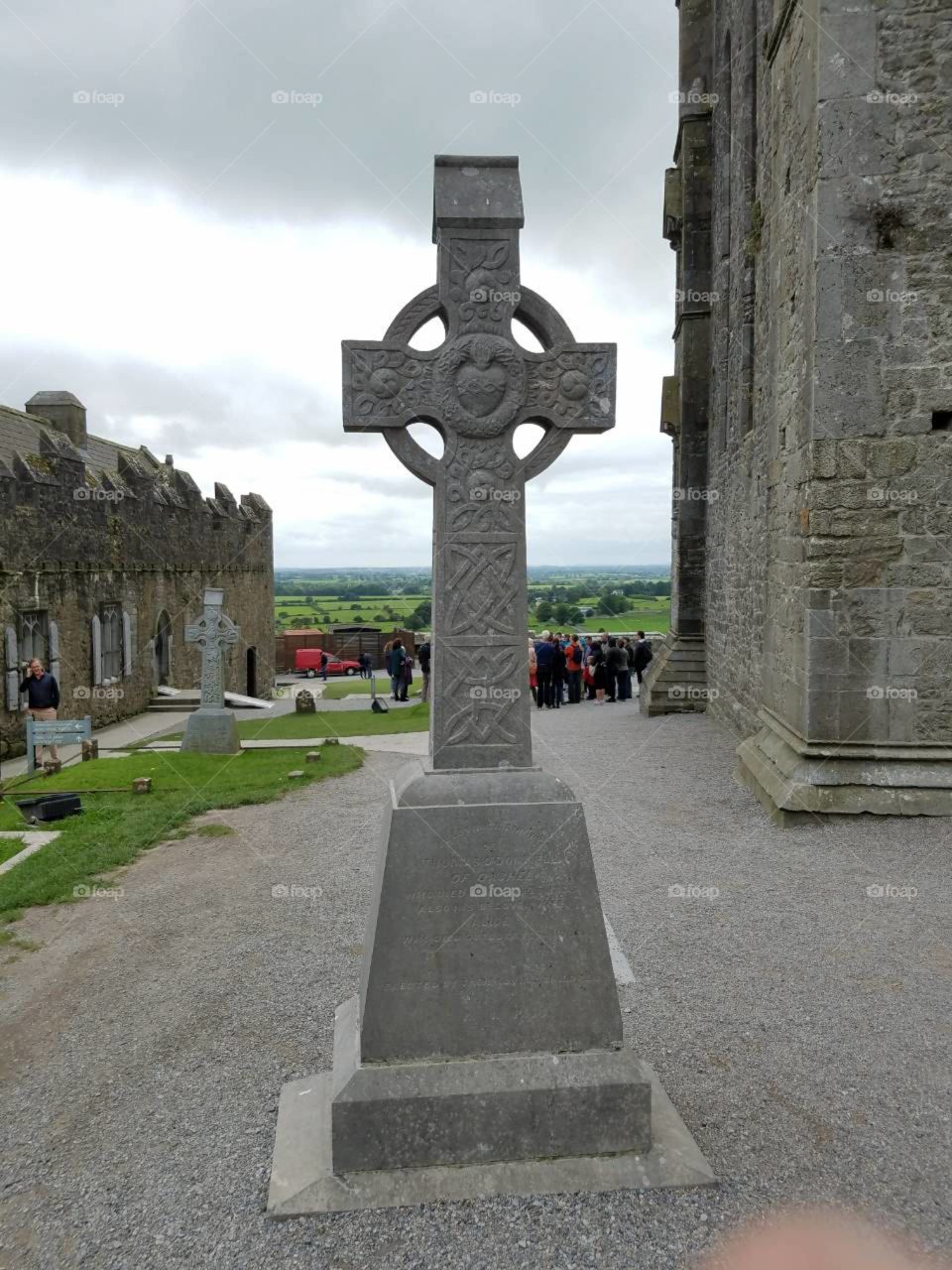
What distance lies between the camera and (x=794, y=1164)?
115 inches

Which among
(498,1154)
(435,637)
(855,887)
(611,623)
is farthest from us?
(611,623)

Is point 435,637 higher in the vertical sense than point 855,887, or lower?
higher

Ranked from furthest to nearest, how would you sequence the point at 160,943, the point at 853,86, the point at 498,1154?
the point at 853,86 < the point at 160,943 < the point at 498,1154

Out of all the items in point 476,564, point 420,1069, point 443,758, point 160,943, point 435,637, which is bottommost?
point 160,943

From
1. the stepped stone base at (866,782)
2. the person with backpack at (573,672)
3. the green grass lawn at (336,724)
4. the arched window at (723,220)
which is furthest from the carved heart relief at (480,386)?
the person with backpack at (573,672)

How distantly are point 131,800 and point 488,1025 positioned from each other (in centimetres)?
676

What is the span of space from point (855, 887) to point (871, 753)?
1483mm

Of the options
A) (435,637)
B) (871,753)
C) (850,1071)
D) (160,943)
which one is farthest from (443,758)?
(871,753)

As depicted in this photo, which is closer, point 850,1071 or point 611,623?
point 850,1071

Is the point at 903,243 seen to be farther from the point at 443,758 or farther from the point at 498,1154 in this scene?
the point at 498,1154

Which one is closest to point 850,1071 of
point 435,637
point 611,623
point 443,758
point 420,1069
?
point 420,1069
